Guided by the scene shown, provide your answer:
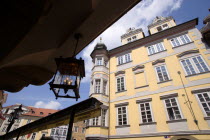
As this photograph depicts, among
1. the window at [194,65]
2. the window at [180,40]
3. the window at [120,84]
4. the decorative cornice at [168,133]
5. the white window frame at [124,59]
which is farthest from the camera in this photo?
the white window frame at [124,59]

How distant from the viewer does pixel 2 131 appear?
3509cm

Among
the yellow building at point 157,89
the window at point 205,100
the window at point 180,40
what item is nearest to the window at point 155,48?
the yellow building at point 157,89

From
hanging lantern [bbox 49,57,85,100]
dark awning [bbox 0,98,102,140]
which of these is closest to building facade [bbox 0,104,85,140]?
dark awning [bbox 0,98,102,140]

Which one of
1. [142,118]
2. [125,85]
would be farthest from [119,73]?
[142,118]

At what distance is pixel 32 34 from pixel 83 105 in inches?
103

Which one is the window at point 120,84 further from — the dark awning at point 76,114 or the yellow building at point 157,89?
the dark awning at point 76,114

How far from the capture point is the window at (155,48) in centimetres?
1390

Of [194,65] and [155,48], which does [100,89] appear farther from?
[194,65]

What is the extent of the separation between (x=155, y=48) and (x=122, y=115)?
8641 mm

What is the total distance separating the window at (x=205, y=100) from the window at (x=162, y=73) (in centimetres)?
291

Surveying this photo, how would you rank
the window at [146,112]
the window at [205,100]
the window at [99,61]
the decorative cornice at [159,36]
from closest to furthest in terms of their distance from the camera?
1. the window at [205,100]
2. the window at [146,112]
3. the decorative cornice at [159,36]
4. the window at [99,61]

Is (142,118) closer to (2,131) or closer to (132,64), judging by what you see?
(132,64)

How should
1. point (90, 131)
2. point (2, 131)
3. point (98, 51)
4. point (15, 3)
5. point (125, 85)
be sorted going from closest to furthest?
point (15, 3), point (90, 131), point (125, 85), point (98, 51), point (2, 131)

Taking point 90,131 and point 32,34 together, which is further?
point 90,131
